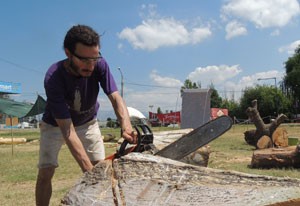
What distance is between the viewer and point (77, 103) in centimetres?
307

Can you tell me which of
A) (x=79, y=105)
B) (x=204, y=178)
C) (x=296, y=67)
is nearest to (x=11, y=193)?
(x=79, y=105)

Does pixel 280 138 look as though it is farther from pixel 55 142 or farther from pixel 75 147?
pixel 75 147

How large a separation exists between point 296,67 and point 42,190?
51756 mm

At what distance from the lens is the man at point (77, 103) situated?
8.08 ft

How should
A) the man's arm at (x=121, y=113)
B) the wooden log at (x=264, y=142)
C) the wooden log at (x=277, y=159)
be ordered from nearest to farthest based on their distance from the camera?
the man's arm at (x=121, y=113) < the wooden log at (x=277, y=159) < the wooden log at (x=264, y=142)

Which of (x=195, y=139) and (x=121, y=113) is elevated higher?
(x=121, y=113)

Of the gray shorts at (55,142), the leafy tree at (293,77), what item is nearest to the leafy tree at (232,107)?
the leafy tree at (293,77)

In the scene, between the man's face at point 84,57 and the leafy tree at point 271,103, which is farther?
the leafy tree at point 271,103

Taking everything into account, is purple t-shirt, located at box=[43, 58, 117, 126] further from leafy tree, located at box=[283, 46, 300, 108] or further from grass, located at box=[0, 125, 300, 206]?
leafy tree, located at box=[283, 46, 300, 108]

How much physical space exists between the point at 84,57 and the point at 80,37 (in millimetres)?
129

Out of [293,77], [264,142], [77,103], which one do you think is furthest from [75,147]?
[293,77]

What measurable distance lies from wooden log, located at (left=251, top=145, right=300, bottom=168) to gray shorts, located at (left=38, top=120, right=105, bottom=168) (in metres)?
4.92

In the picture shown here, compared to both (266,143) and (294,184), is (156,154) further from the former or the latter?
(266,143)

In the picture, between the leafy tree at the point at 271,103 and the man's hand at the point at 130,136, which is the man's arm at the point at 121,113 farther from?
the leafy tree at the point at 271,103
